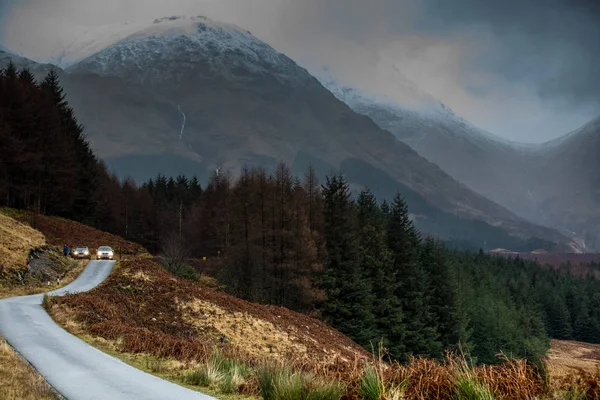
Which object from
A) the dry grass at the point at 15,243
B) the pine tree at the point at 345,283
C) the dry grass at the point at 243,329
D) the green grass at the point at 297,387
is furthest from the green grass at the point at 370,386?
the pine tree at the point at 345,283

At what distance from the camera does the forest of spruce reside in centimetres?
4316

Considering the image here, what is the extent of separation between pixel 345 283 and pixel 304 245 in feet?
18.7

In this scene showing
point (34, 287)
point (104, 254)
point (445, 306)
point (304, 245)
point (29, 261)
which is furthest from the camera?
point (445, 306)

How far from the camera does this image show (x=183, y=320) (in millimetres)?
23969

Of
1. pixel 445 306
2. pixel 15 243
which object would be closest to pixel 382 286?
pixel 445 306

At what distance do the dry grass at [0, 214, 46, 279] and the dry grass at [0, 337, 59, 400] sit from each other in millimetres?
20363

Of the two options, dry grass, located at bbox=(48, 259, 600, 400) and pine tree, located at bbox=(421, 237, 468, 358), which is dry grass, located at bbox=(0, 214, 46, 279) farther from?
pine tree, located at bbox=(421, 237, 468, 358)

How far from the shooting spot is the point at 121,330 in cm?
1755

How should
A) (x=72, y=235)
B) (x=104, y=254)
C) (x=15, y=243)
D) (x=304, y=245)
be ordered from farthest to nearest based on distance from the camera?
(x=72, y=235), (x=104, y=254), (x=304, y=245), (x=15, y=243)

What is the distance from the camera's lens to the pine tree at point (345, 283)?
42.4 meters

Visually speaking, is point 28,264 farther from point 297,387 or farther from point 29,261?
point 297,387

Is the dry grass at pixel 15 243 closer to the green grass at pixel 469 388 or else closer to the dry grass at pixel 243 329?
the dry grass at pixel 243 329

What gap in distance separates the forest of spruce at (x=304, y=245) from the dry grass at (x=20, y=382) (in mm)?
28346

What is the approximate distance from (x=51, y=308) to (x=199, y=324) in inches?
267
